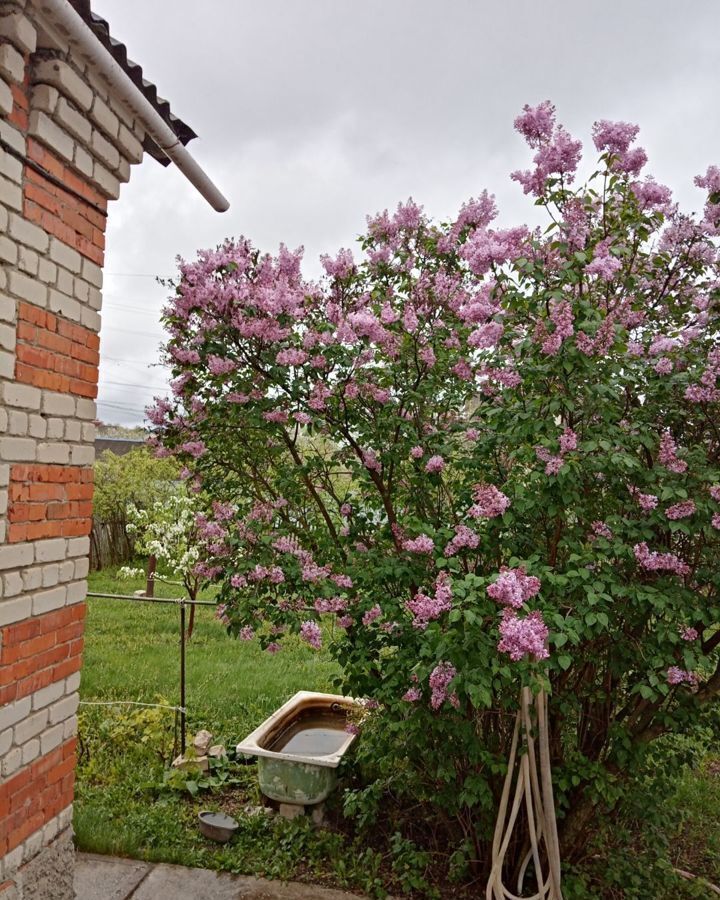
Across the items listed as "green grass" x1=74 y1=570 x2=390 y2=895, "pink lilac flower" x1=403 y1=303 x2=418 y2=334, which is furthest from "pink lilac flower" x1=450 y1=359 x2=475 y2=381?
"green grass" x1=74 y1=570 x2=390 y2=895

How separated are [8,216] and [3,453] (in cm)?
79

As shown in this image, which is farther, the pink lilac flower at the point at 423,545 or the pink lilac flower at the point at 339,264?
the pink lilac flower at the point at 339,264

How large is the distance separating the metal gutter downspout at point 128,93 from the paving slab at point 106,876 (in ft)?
11.2

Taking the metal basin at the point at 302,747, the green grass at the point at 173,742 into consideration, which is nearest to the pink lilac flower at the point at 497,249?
the metal basin at the point at 302,747

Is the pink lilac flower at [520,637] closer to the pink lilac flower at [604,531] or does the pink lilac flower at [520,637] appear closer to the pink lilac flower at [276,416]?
the pink lilac flower at [604,531]

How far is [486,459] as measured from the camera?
317cm

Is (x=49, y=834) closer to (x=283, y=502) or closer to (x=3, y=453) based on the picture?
(x=3, y=453)

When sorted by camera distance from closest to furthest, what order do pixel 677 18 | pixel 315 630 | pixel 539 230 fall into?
pixel 539 230 → pixel 677 18 → pixel 315 630

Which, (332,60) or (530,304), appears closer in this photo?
(530,304)

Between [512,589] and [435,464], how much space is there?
975 mm

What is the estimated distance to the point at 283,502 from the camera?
3.73m

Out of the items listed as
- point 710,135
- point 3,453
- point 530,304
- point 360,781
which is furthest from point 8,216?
point 360,781

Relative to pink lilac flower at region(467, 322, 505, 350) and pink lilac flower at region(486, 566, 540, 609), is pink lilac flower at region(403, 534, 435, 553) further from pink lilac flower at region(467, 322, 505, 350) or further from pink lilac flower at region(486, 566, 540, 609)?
pink lilac flower at region(467, 322, 505, 350)

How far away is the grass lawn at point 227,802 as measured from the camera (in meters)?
3.42
